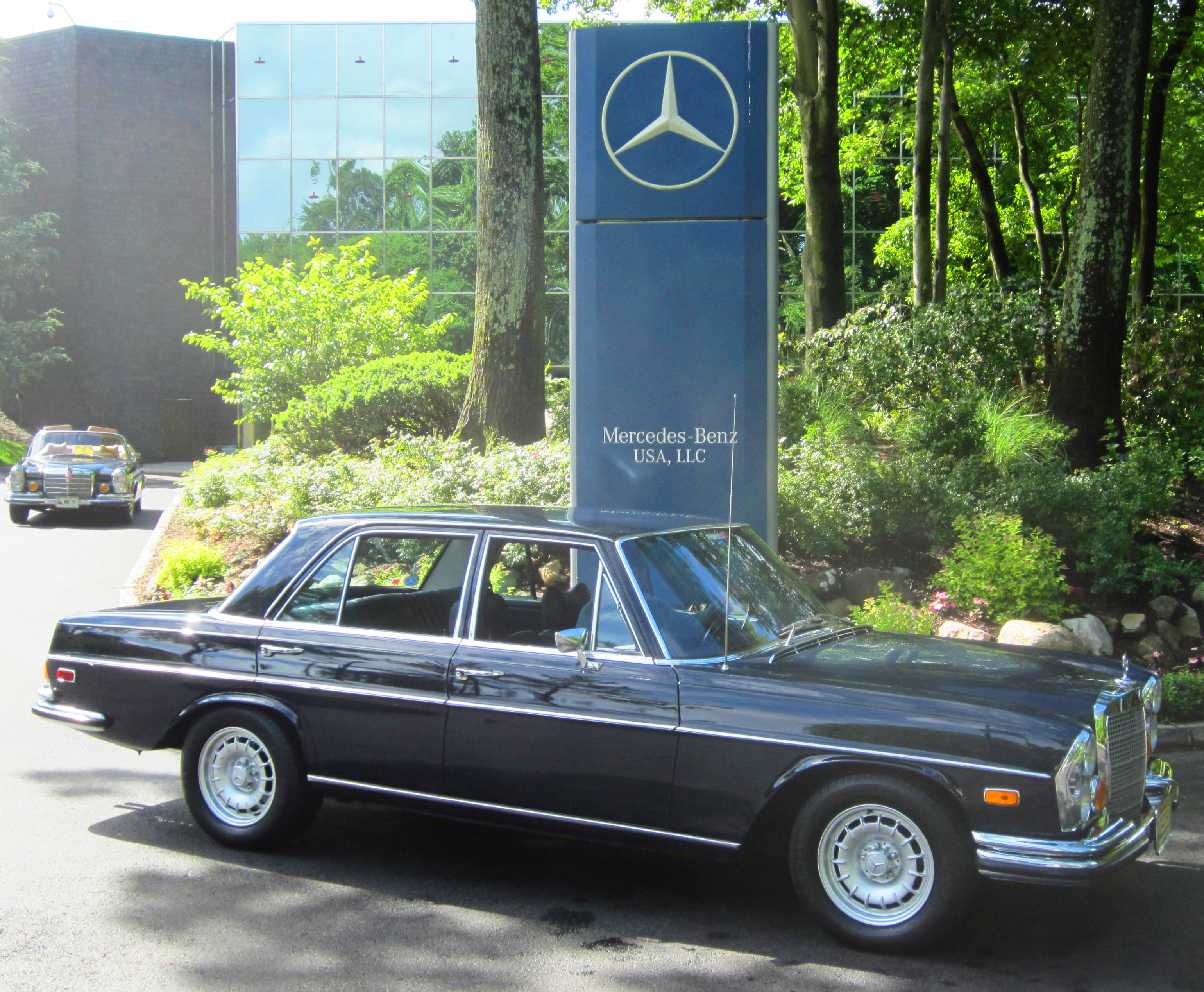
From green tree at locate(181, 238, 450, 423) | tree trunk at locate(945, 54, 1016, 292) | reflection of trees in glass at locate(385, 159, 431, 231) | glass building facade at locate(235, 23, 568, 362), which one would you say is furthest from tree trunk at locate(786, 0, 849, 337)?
reflection of trees in glass at locate(385, 159, 431, 231)

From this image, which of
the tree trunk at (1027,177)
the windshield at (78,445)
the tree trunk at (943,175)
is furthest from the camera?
the tree trunk at (1027,177)

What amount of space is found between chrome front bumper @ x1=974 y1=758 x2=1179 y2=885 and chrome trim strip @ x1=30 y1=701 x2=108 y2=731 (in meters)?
3.97

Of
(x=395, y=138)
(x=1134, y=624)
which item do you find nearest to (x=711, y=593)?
(x=1134, y=624)

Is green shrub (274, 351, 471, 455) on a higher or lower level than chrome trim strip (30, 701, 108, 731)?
higher

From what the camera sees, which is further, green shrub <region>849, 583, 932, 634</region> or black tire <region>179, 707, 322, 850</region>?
green shrub <region>849, 583, 932, 634</region>

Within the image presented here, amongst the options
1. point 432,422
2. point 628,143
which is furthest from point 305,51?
point 628,143

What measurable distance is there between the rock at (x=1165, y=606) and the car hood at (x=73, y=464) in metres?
17.1

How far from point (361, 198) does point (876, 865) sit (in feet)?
111

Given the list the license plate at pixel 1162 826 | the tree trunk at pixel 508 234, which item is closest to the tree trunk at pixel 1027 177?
the tree trunk at pixel 508 234

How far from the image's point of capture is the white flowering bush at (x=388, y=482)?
35.6 ft

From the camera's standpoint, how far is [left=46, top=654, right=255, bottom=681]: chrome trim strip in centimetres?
521

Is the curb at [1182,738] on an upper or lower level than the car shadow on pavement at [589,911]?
upper

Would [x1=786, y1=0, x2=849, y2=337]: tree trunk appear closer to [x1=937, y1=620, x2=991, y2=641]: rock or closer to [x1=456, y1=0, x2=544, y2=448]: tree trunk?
[x1=456, y1=0, x2=544, y2=448]: tree trunk

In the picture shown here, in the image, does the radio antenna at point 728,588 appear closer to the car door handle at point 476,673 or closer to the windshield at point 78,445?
the car door handle at point 476,673
